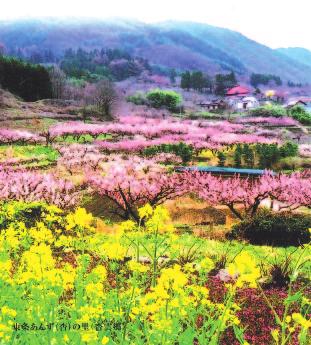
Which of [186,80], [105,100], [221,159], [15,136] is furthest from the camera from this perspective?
[186,80]

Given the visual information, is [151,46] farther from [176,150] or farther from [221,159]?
[221,159]

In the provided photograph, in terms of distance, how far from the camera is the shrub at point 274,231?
13.4 m

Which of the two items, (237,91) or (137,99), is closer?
(137,99)

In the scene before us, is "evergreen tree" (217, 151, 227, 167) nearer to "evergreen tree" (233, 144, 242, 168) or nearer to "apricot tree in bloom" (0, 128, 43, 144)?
"evergreen tree" (233, 144, 242, 168)

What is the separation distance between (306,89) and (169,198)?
358 ft

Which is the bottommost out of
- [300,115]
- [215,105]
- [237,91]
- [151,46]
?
[215,105]

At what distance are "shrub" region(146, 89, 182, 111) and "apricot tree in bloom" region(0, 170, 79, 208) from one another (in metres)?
38.9

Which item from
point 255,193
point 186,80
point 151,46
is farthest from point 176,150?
point 151,46

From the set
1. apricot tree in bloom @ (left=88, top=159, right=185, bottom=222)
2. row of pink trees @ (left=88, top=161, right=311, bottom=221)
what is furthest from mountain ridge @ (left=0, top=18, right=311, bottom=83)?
row of pink trees @ (left=88, top=161, right=311, bottom=221)

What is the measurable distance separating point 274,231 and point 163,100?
43.0 metres

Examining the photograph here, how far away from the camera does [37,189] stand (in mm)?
14828

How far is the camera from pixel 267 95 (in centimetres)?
8700

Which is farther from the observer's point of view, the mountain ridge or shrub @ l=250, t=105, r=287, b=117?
the mountain ridge

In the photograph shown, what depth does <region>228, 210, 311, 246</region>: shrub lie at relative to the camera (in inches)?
527
